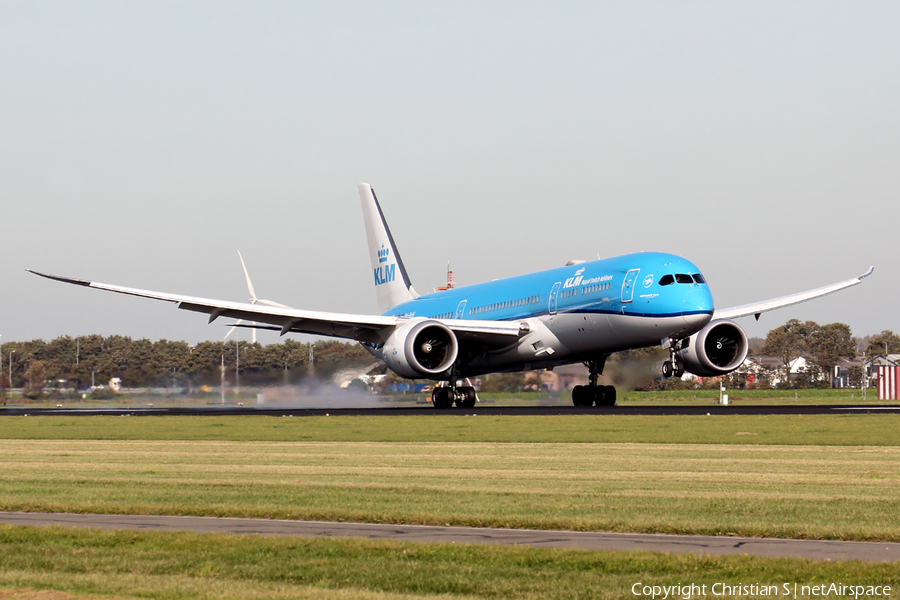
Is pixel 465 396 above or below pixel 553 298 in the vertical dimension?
below

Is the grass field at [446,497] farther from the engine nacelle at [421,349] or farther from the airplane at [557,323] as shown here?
the engine nacelle at [421,349]

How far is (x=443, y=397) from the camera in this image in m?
45.7

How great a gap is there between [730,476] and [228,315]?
32151 mm

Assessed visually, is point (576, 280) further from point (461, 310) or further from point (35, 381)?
point (35, 381)

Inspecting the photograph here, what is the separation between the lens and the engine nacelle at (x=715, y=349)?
42656mm

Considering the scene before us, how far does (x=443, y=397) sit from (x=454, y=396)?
47cm

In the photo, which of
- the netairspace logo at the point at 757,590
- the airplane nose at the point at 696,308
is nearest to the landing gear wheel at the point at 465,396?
the airplane nose at the point at 696,308

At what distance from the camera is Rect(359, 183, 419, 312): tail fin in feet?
190

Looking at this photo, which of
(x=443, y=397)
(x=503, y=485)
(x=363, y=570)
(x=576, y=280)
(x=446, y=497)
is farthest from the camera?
(x=443, y=397)

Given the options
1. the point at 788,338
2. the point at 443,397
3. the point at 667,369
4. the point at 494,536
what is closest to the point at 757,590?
the point at 494,536

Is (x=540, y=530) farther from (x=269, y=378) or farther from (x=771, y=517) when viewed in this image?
(x=269, y=378)

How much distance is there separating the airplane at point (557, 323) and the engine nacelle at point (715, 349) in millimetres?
39

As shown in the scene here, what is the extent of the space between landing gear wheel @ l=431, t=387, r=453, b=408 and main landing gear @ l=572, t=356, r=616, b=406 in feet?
18.7

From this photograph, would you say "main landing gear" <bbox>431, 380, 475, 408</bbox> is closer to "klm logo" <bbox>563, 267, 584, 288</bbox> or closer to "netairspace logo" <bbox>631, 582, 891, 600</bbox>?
"klm logo" <bbox>563, 267, 584, 288</bbox>
